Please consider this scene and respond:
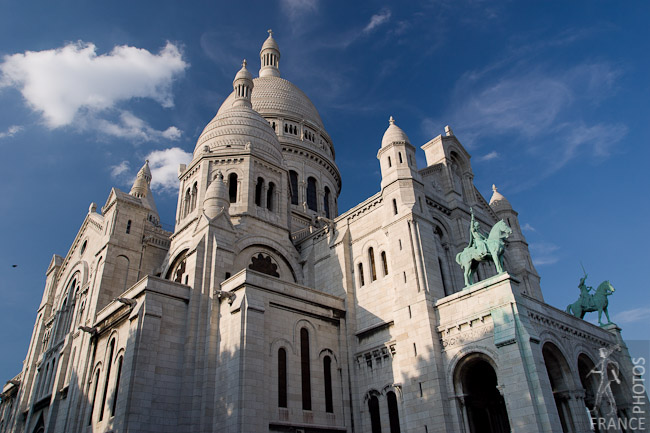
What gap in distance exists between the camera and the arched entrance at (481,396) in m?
23.5

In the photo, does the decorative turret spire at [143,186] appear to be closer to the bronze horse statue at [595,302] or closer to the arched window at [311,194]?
the arched window at [311,194]

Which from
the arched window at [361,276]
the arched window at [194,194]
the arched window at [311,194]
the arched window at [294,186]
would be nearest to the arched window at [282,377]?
the arched window at [361,276]

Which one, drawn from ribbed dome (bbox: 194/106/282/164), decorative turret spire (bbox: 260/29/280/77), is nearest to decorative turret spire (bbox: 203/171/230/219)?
ribbed dome (bbox: 194/106/282/164)

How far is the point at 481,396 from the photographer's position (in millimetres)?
25672

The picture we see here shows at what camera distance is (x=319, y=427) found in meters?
25.4

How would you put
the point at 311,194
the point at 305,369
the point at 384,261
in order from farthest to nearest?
the point at 311,194, the point at 384,261, the point at 305,369

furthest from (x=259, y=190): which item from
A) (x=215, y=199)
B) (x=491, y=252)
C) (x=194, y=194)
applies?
(x=491, y=252)

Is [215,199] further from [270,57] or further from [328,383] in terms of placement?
[270,57]

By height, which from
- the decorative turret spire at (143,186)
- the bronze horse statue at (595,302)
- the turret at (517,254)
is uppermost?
the decorative turret spire at (143,186)

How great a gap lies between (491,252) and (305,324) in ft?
35.4

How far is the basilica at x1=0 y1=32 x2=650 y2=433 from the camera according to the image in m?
23.2

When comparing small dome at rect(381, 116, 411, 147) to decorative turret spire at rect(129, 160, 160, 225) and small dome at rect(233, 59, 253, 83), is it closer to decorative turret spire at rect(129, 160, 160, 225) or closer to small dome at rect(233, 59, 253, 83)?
small dome at rect(233, 59, 253, 83)

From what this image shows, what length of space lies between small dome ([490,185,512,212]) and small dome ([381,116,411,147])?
1314 cm

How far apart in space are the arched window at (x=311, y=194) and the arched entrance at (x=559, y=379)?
2847 centimetres
